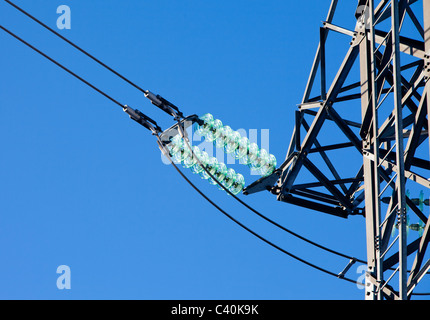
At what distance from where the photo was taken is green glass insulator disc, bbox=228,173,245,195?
1590 centimetres

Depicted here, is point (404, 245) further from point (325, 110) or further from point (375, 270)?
point (325, 110)

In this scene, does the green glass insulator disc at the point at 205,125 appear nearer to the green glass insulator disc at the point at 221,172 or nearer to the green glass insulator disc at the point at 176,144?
the green glass insulator disc at the point at 176,144

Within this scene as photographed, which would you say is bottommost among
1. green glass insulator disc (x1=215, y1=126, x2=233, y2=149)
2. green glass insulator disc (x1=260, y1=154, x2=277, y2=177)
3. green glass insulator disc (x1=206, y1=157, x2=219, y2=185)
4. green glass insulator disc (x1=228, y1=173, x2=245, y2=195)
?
green glass insulator disc (x1=228, y1=173, x2=245, y2=195)

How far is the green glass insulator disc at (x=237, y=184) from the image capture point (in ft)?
52.2

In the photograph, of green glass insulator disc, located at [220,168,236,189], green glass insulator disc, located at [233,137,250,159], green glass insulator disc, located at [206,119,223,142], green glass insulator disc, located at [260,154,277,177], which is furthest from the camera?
green glass insulator disc, located at [260,154,277,177]

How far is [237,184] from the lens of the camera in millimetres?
15938

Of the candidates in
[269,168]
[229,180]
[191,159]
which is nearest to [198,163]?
[191,159]

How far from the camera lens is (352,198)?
1678 cm

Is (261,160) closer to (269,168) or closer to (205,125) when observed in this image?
(269,168)

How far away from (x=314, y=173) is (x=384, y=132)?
2.06 m

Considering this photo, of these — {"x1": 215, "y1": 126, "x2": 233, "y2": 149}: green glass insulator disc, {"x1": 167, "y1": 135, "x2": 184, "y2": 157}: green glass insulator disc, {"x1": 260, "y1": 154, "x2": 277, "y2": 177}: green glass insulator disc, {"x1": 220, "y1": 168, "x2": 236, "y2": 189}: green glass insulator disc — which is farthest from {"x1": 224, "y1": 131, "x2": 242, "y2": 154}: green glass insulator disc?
{"x1": 260, "y1": 154, "x2": 277, "y2": 177}: green glass insulator disc

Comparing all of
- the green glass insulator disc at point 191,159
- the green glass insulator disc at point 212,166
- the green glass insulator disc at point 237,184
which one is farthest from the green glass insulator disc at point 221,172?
the green glass insulator disc at point 191,159

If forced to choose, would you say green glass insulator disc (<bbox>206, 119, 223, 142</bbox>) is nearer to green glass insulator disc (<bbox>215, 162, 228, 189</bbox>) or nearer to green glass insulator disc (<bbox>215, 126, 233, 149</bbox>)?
green glass insulator disc (<bbox>215, 126, 233, 149</bbox>)
